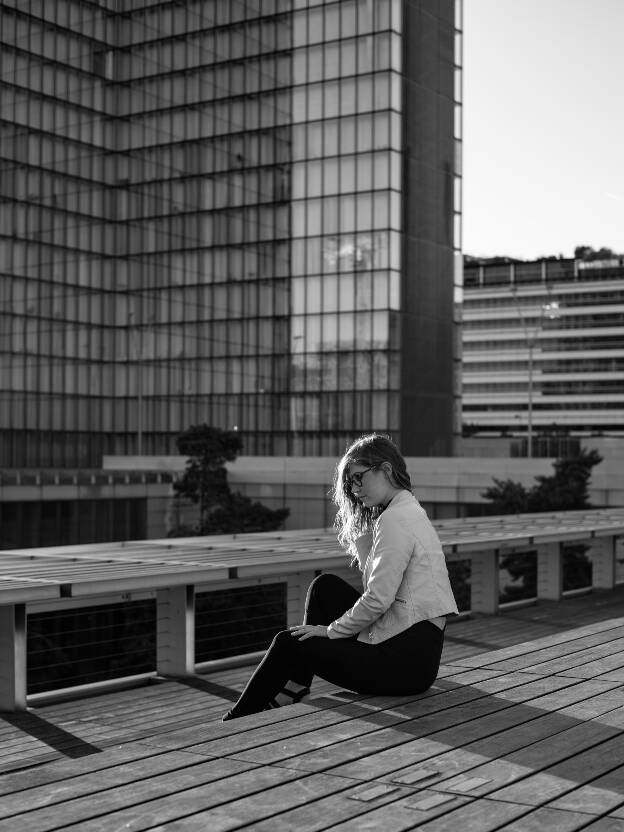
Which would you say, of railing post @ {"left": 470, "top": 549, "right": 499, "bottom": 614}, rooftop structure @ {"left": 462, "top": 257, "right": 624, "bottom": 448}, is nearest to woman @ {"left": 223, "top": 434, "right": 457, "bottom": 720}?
railing post @ {"left": 470, "top": 549, "right": 499, "bottom": 614}

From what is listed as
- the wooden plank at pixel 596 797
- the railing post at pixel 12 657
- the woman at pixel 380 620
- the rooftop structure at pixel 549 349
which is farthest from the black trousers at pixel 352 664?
the rooftop structure at pixel 549 349

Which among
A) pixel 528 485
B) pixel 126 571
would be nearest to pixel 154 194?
pixel 528 485

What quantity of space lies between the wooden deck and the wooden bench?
9.16 feet

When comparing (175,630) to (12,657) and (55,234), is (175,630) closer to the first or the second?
(12,657)

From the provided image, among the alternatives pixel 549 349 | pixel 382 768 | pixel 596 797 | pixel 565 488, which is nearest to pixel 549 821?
pixel 596 797

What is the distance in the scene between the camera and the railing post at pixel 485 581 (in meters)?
13.3

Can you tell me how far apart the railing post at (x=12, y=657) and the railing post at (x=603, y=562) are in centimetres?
921

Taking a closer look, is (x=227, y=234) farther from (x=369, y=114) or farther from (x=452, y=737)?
(x=452, y=737)

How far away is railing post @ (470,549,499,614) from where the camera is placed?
13.3 m

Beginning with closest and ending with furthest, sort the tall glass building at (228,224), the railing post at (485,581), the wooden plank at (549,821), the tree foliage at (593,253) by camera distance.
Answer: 1. the wooden plank at (549,821)
2. the railing post at (485,581)
3. the tall glass building at (228,224)
4. the tree foliage at (593,253)

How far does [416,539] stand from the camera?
5.59 meters

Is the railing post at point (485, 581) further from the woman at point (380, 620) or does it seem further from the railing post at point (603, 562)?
the woman at point (380, 620)

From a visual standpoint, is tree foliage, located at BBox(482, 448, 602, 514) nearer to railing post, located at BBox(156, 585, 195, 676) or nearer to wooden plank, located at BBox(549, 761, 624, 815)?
railing post, located at BBox(156, 585, 195, 676)

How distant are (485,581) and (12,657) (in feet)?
21.5
